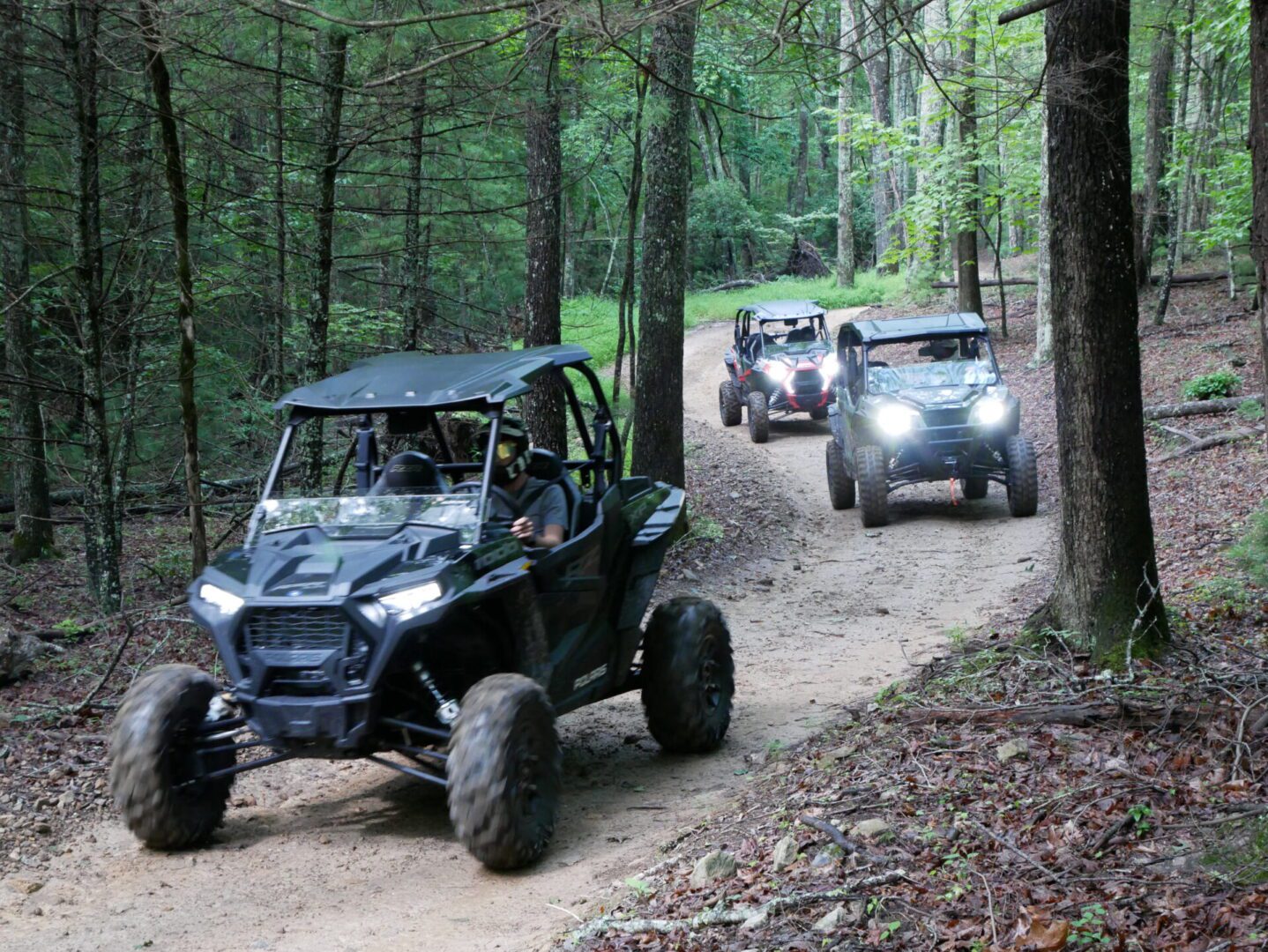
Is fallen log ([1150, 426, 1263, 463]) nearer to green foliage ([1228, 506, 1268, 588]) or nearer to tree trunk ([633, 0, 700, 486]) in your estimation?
green foliage ([1228, 506, 1268, 588])

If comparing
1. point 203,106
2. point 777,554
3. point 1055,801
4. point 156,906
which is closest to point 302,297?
point 203,106

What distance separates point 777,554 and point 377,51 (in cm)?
677

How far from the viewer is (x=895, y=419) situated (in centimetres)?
1330

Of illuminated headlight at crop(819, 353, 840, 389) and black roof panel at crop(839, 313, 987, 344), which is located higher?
black roof panel at crop(839, 313, 987, 344)

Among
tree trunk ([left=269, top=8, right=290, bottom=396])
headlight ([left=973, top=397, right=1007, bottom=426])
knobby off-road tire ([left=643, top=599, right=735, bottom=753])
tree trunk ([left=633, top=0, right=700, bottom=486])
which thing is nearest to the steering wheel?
knobby off-road tire ([left=643, top=599, right=735, bottom=753])

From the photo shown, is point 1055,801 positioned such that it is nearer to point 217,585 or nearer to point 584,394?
point 217,585

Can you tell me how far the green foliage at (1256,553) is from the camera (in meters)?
7.38

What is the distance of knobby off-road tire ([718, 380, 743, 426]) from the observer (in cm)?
2212

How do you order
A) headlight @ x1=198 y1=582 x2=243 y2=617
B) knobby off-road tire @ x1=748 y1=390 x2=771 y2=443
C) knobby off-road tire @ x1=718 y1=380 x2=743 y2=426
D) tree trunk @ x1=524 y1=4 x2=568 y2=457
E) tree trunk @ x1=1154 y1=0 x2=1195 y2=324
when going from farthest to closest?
knobby off-road tire @ x1=718 y1=380 x2=743 y2=426
tree trunk @ x1=1154 y1=0 x2=1195 y2=324
knobby off-road tire @ x1=748 y1=390 x2=771 y2=443
tree trunk @ x1=524 y1=4 x2=568 y2=457
headlight @ x1=198 y1=582 x2=243 y2=617

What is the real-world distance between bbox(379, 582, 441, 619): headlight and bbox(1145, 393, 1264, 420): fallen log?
12317 mm

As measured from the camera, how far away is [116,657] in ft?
24.1

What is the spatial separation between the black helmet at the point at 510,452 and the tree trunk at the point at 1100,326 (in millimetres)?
2886

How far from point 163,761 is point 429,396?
6.92ft

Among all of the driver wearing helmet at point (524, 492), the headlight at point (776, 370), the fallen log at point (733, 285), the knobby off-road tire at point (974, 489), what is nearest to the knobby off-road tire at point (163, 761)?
the driver wearing helmet at point (524, 492)
